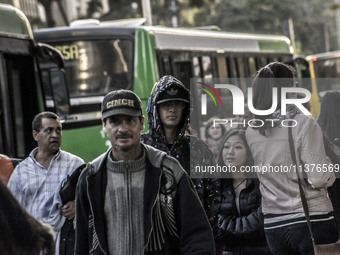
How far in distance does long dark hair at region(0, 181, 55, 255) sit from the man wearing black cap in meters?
1.21

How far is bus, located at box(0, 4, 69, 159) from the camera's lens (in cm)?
1046

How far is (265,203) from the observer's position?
6172 mm

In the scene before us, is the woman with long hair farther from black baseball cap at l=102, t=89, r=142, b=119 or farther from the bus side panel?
the bus side panel

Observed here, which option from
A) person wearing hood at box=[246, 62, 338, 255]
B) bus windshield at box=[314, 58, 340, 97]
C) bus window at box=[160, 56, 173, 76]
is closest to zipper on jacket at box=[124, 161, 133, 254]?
person wearing hood at box=[246, 62, 338, 255]

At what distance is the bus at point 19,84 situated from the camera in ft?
34.3

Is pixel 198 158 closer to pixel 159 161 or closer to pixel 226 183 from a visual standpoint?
pixel 226 183

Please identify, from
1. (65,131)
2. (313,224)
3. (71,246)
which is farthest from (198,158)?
(65,131)

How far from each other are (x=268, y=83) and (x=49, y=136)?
215 centimetres

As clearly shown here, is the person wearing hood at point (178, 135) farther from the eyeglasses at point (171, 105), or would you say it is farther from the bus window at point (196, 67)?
the bus window at point (196, 67)

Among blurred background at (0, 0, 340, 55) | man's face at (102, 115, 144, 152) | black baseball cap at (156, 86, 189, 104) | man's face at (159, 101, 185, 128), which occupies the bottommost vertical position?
blurred background at (0, 0, 340, 55)

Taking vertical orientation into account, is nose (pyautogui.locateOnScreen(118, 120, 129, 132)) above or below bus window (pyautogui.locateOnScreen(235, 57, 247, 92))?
above

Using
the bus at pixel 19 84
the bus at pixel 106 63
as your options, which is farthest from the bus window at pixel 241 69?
the bus at pixel 19 84

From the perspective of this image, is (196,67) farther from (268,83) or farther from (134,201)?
(134,201)

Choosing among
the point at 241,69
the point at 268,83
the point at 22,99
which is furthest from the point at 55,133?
the point at 241,69
